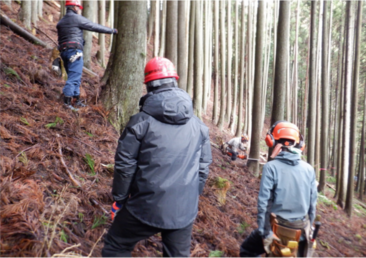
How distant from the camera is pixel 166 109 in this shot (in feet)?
7.25

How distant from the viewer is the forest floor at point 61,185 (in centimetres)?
249

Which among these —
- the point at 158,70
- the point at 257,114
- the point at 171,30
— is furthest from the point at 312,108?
the point at 158,70

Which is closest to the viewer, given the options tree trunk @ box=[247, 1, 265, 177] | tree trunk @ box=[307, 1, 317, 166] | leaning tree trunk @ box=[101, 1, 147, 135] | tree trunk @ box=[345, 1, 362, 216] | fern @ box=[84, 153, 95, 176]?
fern @ box=[84, 153, 95, 176]

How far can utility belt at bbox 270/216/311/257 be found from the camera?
108 inches

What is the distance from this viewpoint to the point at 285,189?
2.87 metres

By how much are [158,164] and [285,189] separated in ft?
4.96

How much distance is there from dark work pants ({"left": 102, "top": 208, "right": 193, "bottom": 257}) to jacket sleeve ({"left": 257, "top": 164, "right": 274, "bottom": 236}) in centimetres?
94

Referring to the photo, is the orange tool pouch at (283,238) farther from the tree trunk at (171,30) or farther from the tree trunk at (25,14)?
the tree trunk at (25,14)

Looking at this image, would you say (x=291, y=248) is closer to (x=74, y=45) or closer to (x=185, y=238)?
(x=185, y=238)

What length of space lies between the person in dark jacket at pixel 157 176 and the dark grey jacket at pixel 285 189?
93 cm

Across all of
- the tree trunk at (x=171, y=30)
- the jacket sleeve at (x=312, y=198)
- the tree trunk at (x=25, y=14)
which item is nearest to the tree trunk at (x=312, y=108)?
the tree trunk at (x=171, y=30)

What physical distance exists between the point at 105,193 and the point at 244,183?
4.66 metres

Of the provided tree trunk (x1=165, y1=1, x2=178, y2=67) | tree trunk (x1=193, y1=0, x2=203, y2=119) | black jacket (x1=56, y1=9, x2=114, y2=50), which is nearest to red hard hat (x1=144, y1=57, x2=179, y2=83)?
black jacket (x1=56, y1=9, x2=114, y2=50)

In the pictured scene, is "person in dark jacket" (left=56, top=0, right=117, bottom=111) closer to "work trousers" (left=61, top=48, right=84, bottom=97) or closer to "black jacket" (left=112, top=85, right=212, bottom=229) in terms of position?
"work trousers" (left=61, top=48, right=84, bottom=97)
